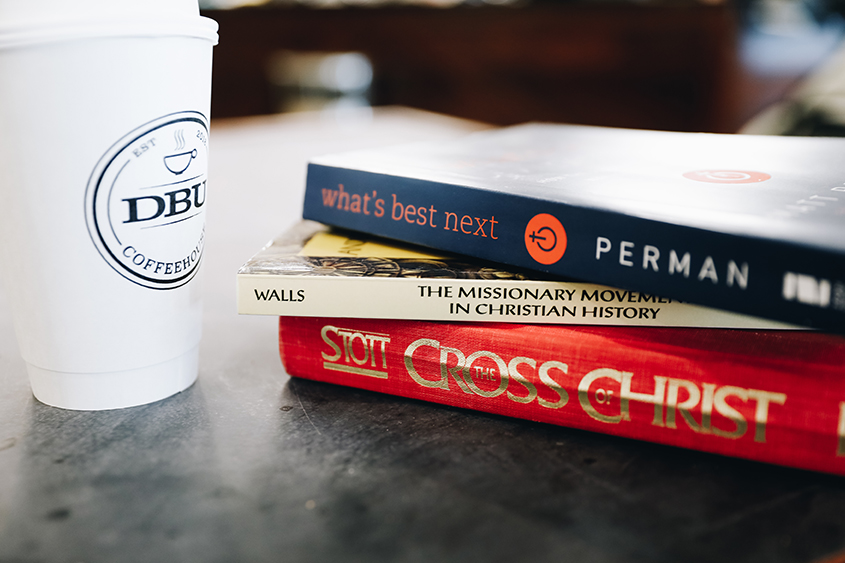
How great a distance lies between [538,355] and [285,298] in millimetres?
144

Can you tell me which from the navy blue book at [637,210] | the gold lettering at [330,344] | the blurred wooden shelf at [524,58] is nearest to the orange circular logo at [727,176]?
the navy blue book at [637,210]

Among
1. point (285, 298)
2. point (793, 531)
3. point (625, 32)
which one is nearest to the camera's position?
point (793, 531)

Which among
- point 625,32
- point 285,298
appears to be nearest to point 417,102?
point 625,32

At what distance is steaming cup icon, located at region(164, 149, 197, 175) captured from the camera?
353 millimetres

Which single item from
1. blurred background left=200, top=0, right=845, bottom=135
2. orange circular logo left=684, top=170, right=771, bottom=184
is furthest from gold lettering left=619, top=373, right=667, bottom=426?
blurred background left=200, top=0, right=845, bottom=135

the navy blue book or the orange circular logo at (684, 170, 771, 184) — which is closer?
the navy blue book

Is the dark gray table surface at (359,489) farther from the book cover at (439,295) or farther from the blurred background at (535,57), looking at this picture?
the blurred background at (535,57)

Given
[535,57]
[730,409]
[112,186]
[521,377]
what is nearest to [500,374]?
[521,377]

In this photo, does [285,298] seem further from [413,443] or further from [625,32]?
[625,32]

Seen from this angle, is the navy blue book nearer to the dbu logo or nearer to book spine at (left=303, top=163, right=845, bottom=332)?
book spine at (left=303, top=163, right=845, bottom=332)

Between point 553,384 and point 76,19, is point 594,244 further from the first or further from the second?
point 76,19

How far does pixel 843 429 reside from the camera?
1.01 feet

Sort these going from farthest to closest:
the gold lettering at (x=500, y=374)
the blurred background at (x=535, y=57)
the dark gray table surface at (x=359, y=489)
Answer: the blurred background at (x=535, y=57)
the gold lettering at (x=500, y=374)
the dark gray table surface at (x=359, y=489)

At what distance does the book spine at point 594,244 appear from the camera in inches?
11.5
